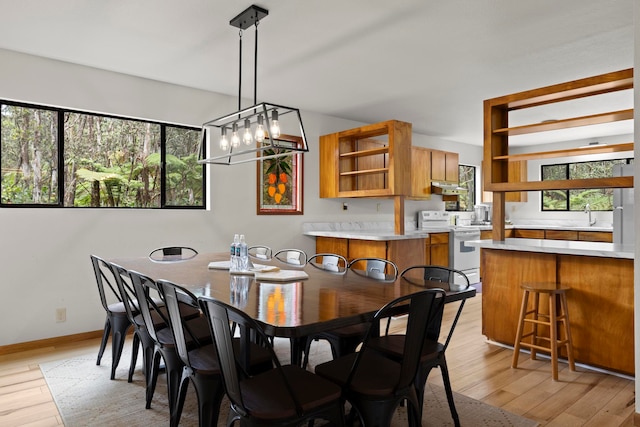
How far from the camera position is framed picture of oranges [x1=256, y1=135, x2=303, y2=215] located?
5070mm

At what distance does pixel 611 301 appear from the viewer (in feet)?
9.73

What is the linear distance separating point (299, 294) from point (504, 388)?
167cm

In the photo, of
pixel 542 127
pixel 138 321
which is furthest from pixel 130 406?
pixel 542 127

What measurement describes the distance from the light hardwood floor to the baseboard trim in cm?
7

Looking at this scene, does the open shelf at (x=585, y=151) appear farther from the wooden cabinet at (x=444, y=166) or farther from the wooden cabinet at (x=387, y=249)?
the wooden cabinet at (x=444, y=166)

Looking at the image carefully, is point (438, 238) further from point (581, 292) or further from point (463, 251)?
point (581, 292)

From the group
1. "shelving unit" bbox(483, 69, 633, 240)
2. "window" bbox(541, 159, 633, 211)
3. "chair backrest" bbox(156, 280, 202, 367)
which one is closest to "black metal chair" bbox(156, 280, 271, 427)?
"chair backrest" bbox(156, 280, 202, 367)

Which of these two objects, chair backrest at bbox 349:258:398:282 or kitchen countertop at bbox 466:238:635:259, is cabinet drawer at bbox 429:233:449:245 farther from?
chair backrest at bbox 349:258:398:282

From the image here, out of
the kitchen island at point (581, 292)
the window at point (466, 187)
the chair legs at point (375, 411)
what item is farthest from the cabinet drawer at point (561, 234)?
the chair legs at point (375, 411)

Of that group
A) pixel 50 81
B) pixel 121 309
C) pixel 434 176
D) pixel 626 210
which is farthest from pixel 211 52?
pixel 626 210

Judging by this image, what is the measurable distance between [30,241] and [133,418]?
212 centimetres

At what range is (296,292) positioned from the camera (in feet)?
6.93

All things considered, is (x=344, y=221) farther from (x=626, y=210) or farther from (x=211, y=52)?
(x=626, y=210)

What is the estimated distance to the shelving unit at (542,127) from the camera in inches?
123
